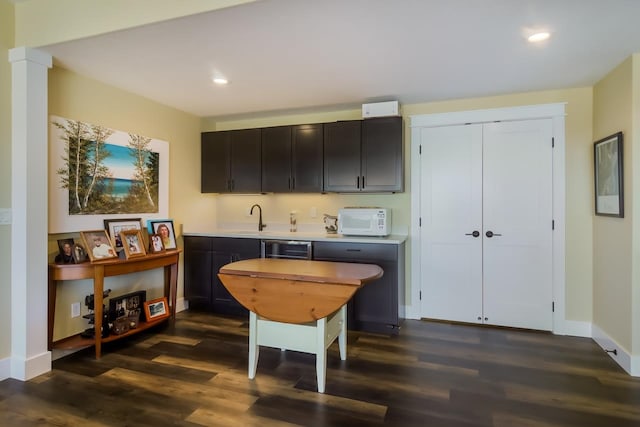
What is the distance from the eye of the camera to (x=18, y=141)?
2.43 metres

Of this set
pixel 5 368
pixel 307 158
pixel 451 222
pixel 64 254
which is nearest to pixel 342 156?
pixel 307 158

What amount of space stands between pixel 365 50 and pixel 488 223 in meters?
2.12

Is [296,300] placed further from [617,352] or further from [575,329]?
[575,329]

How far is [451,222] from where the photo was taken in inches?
145

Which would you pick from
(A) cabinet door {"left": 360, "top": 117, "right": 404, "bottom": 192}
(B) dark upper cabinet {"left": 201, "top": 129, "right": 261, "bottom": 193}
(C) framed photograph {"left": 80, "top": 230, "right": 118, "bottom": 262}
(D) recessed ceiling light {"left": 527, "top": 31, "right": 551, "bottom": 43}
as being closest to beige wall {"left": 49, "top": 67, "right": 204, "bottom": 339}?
(B) dark upper cabinet {"left": 201, "top": 129, "right": 261, "bottom": 193}

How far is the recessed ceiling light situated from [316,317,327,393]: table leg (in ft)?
7.29

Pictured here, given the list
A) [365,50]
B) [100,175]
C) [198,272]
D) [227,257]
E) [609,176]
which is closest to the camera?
[365,50]

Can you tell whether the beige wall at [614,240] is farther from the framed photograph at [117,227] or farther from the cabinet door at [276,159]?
the framed photograph at [117,227]

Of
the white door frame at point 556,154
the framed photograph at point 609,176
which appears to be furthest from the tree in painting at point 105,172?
the framed photograph at point 609,176

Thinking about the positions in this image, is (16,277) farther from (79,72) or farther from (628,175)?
(628,175)

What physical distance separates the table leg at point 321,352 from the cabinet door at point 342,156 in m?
1.74

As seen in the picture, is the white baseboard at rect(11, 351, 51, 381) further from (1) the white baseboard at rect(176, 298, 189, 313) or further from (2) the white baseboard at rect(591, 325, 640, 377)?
(2) the white baseboard at rect(591, 325, 640, 377)

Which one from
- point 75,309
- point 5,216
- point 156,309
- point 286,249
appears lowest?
point 156,309

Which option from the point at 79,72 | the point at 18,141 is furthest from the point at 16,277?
the point at 79,72
